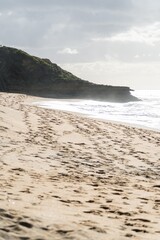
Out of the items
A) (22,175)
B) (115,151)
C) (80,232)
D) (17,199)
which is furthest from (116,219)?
(115,151)

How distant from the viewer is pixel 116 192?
22.8ft

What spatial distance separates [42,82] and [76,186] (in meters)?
68.4

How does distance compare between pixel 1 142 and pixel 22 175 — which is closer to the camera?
pixel 22 175

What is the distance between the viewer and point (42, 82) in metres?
74.4

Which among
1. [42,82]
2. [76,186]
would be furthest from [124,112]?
[42,82]

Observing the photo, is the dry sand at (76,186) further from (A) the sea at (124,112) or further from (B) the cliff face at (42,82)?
(B) the cliff face at (42,82)

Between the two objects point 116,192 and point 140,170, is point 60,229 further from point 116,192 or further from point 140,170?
point 140,170

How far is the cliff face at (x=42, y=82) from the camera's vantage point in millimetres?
71312

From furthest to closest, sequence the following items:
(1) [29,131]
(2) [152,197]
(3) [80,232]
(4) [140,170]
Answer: (1) [29,131] → (4) [140,170] → (2) [152,197] → (3) [80,232]

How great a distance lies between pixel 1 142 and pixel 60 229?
698 centimetres

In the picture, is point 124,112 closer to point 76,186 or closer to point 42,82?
point 76,186

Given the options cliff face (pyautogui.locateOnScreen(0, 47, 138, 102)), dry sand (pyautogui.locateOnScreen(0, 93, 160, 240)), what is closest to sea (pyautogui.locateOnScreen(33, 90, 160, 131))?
dry sand (pyautogui.locateOnScreen(0, 93, 160, 240))

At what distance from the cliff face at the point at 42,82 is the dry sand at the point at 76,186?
56.3 meters

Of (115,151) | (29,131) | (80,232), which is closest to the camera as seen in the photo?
(80,232)
